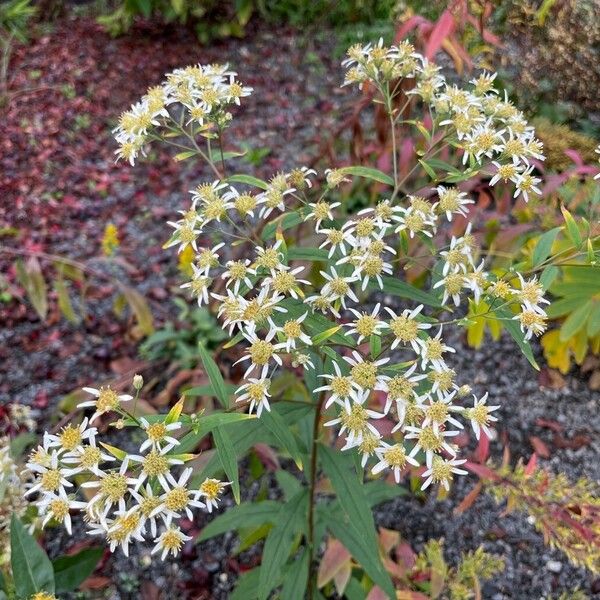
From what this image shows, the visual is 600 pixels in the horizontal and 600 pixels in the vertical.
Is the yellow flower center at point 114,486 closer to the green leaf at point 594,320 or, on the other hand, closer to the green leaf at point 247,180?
the green leaf at point 247,180

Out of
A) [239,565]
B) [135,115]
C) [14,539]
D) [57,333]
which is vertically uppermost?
[135,115]

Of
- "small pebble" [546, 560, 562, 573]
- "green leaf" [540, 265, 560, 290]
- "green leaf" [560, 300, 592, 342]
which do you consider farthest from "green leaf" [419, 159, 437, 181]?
"small pebble" [546, 560, 562, 573]

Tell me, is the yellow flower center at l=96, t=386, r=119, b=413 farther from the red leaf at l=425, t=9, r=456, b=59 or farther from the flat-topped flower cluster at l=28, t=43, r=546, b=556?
the red leaf at l=425, t=9, r=456, b=59

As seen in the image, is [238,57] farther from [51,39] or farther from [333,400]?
[333,400]

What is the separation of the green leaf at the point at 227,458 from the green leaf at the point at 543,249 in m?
0.80

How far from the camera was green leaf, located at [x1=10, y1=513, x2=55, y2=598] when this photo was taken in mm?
1516

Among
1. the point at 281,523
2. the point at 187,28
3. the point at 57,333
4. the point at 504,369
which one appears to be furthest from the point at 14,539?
the point at 187,28

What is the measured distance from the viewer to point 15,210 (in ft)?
12.7

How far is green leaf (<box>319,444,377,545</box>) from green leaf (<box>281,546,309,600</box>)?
0.39 meters

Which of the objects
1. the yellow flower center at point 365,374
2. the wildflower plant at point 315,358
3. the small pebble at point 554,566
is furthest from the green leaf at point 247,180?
the small pebble at point 554,566

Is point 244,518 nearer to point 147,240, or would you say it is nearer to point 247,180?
point 247,180

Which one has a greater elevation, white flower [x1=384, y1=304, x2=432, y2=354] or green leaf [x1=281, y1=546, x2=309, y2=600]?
white flower [x1=384, y1=304, x2=432, y2=354]

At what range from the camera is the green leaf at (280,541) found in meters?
1.59

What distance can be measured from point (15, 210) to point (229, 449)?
318 centimetres
